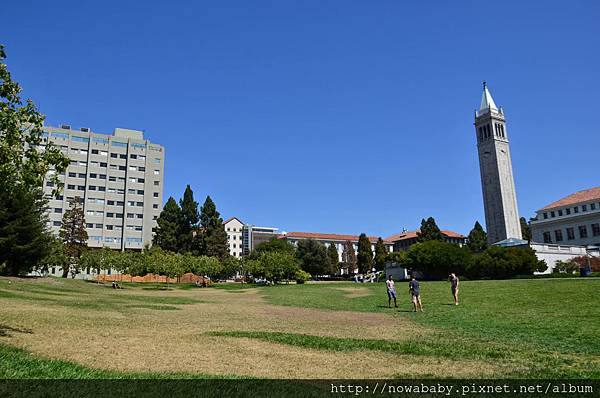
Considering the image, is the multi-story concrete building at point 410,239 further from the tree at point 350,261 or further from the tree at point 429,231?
the tree at point 429,231

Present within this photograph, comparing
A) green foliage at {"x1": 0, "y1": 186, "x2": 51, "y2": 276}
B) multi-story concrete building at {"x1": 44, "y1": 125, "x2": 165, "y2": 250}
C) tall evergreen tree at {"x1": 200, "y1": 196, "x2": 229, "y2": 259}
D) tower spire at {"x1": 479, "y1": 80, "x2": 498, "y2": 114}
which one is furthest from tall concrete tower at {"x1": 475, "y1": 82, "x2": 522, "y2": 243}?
green foliage at {"x1": 0, "y1": 186, "x2": 51, "y2": 276}

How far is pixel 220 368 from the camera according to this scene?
10.0 metres

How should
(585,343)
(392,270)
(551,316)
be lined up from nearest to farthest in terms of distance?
(585,343)
(551,316)
(392,270)

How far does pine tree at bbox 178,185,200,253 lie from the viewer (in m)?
100

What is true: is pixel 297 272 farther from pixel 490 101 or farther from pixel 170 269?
pixel 490 101

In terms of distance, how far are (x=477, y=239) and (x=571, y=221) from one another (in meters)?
23.1

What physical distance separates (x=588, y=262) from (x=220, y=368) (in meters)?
79.1

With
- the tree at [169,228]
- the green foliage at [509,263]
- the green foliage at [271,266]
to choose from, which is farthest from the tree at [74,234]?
the green foliage at [509,263]

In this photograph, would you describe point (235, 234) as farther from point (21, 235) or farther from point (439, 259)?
point (21, 235)

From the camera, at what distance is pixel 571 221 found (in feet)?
330

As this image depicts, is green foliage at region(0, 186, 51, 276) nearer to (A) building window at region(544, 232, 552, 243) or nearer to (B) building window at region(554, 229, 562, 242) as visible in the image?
(A) building window at region(544, 232, 552, 243)

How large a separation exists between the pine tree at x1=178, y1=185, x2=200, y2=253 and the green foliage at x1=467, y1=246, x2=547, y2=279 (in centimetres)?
6315

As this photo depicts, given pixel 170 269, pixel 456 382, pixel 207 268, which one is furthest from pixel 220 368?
pixel 207 268

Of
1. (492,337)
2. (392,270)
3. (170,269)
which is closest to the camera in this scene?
(492,337)
